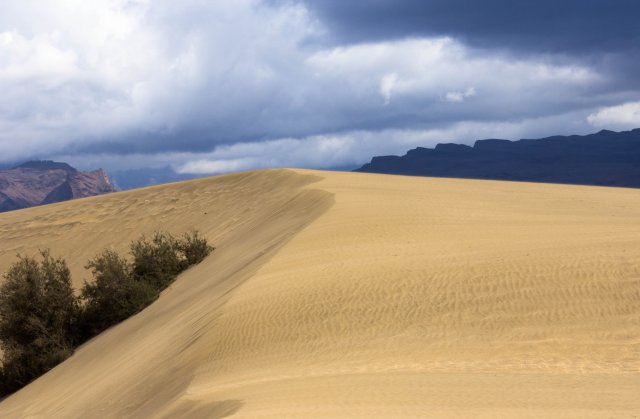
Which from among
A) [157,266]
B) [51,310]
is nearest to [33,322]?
[51,310]

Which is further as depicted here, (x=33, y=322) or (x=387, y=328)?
(x=33, y=322)

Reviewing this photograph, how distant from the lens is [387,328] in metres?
10.9

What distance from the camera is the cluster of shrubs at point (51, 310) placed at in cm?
1675

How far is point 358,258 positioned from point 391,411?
7416 millimetres

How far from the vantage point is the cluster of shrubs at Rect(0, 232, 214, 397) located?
55.0 ft

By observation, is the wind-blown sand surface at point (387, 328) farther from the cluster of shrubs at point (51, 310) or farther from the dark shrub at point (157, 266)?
the cluster of shrubs at point (51, 310)

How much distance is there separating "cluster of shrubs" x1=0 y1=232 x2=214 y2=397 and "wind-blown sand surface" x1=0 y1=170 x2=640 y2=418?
3.48 ft

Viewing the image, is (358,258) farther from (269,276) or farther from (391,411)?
(391,411)

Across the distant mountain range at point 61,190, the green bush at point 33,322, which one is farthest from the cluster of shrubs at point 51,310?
the distant mountain range at point 61,190

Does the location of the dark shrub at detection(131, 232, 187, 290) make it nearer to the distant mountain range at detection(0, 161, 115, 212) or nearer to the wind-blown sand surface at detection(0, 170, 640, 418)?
the wind-blown sand surface at detection(0, 170, 640, 418)

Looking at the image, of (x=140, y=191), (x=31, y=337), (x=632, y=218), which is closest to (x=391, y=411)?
(x=31, y=337)

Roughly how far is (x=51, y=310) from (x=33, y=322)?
0.98m

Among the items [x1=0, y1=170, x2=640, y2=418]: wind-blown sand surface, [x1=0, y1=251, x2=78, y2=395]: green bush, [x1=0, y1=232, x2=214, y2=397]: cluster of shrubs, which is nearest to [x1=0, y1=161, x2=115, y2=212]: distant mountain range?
[x1=0, y1=232, x2=214, y2=397]: cluster of shrubs

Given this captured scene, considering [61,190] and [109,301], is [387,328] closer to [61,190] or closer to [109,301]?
[109,301]
